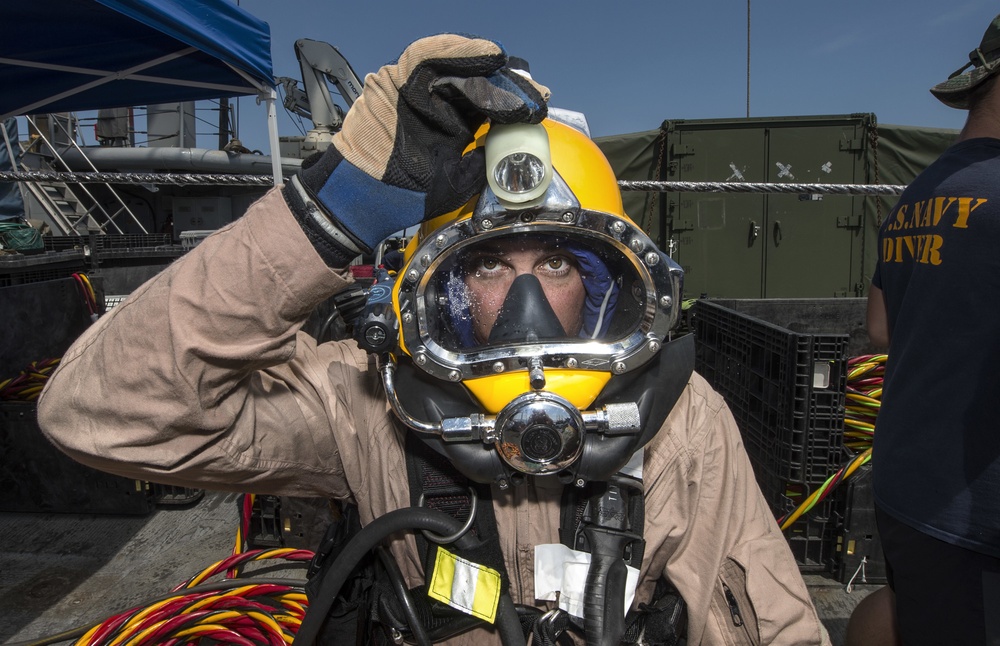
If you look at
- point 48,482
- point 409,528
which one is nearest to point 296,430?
point 409,528

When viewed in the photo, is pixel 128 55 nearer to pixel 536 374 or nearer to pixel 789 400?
pixel 536 374

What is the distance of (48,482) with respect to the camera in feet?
10.5

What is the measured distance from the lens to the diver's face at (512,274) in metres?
1.37

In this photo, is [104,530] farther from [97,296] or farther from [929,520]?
[929,520]

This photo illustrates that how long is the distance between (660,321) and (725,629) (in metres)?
0.73

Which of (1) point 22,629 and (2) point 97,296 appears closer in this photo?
(1) point 22,629

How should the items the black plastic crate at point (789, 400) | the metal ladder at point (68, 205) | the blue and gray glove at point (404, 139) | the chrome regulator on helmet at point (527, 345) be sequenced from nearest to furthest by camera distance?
the blue and gray glove at point (404, 139)
the chrome regulator on helmet at point (527, 345)
the black plastic crate at point (789, 400)
the metal ladder at point (68, 205)

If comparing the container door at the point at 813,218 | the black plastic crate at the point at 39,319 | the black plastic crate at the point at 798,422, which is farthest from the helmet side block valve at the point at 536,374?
the container door at the point at 813,218

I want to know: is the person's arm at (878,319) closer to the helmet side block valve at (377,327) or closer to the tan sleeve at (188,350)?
the helmet side block valve at (377,327)

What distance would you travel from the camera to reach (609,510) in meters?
1.35

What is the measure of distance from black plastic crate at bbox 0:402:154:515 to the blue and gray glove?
2707mm

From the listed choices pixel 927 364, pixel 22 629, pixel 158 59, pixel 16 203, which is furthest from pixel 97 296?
pixel 16 203

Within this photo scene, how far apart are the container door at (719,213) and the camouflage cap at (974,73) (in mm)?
6017

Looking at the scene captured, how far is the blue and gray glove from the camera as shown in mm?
1017
